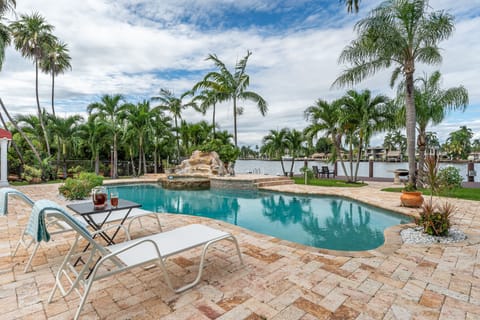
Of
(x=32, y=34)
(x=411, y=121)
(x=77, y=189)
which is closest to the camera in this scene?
(x=77, y=189)

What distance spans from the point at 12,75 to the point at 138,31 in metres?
13.3

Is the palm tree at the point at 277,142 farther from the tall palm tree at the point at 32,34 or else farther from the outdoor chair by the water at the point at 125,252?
the tall palm tree at the point at 32,34

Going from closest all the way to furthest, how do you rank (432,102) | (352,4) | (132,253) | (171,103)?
1. (132,253)
2. (352,4)
3. (432,102)
4. (171,103)

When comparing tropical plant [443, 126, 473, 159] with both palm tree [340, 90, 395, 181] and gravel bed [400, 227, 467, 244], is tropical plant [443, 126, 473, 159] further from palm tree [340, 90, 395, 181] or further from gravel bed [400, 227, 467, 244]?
gravel bed [400, 227, 467, 244]

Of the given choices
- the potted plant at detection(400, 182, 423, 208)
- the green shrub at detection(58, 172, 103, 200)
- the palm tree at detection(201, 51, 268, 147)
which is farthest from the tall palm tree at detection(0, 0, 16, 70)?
the potted plant at detection(400, 182, 423, 208)

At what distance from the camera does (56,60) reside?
52.2ft

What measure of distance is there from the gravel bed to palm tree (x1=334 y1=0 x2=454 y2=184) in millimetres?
5010

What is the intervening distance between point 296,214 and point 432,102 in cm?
878

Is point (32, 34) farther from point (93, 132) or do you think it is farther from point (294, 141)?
point (294, 141)

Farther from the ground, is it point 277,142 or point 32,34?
point 32,34

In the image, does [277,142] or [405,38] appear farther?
[277,142]

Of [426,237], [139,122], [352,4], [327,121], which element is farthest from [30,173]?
[426,237]

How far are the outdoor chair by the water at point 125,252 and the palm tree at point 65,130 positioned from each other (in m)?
16.1

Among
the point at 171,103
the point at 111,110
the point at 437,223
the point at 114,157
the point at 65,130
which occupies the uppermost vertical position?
the point at 171,103
